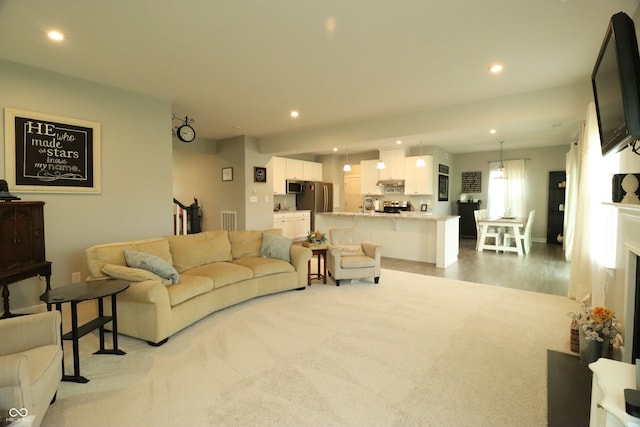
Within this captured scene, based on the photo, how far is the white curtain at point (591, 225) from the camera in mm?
3363

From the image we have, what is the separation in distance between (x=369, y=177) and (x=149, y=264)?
6.69 meters

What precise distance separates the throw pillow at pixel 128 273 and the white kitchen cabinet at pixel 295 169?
6012mm

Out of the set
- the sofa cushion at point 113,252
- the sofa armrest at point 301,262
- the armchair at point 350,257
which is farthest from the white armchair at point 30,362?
the armchair at point 350,257

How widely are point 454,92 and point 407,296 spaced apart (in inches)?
111

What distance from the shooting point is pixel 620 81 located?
1559mm

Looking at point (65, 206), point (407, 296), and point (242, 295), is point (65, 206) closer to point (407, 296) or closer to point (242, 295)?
point (242, 295)

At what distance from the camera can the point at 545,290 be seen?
434 cm

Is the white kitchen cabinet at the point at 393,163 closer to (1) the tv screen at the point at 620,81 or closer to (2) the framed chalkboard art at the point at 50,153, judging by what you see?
(1) the tv screen at the point at 620,81

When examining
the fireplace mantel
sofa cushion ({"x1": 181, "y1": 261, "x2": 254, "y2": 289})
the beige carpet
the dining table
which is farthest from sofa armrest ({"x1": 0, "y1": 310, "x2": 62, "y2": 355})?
the dining table

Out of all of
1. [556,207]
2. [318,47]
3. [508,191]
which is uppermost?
[318,47]

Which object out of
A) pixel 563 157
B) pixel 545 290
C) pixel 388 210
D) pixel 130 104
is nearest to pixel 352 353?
pixel 545 290

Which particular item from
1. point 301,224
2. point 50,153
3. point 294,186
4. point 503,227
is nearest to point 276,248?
point 50,153

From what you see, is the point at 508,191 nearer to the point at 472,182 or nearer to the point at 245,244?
the point at 472,182

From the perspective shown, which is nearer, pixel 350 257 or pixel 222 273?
pixel 222 273
